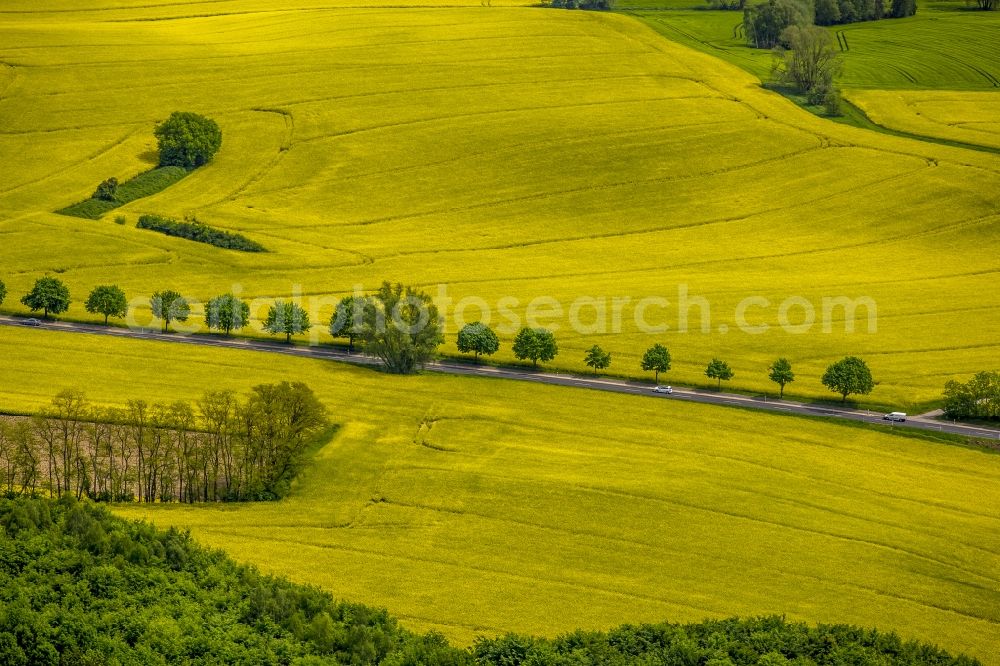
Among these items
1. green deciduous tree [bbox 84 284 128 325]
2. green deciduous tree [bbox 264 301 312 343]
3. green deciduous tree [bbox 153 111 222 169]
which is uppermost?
green deciduous tree [bbox 153 111 222 169]

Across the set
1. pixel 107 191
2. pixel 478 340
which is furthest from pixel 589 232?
pixel 107 191

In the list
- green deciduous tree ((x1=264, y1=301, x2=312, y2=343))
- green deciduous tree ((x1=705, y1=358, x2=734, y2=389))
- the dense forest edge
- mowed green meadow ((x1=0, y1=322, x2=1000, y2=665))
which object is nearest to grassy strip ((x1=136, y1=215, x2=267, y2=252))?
green deciduous tree ((x1=264, y1=301, x2=312, y2=343))

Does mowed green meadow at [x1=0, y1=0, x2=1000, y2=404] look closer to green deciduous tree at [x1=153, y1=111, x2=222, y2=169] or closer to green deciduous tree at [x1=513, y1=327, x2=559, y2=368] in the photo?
green deciduous tree at [x1=153, y1=111, x2=222, y2=169]

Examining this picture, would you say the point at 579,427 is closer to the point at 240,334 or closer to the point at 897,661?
the point at 240,334

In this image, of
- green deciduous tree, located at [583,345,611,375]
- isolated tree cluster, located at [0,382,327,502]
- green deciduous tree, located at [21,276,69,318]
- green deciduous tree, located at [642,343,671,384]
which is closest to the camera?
isolated tree cluster, located at [0,382,327,502]

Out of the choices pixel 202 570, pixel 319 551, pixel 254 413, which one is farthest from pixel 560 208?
pixel 202 570

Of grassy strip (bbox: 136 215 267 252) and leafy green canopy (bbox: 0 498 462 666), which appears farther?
grassy strip (bbox: 136 215 267 252)
